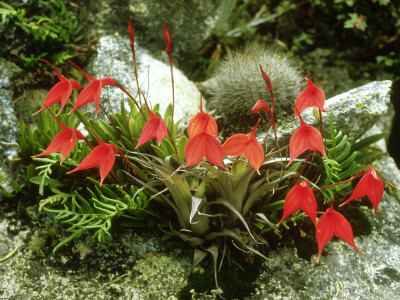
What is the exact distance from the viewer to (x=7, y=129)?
9.38 feet

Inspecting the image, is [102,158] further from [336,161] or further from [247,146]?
[336,161]

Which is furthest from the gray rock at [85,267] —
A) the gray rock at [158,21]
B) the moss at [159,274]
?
the gray rock at [158,21]

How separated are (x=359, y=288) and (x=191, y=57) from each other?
2.80 metres

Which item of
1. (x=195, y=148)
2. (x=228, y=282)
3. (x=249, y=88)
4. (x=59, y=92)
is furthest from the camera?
(x=249, y=88)

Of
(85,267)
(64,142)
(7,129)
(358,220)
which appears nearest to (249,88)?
(358,220)

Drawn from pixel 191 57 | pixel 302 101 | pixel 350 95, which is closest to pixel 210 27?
pixel 191 57

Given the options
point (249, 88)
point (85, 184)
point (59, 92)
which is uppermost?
point (59, 92)

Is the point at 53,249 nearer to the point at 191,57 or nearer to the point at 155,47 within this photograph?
the point at 155,47

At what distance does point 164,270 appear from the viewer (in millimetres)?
2396

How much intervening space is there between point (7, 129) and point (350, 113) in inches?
100

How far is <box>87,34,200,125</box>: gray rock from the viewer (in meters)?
3.22

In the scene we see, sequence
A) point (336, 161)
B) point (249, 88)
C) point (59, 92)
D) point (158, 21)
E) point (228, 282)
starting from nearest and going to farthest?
point (59, 92) < point (228, 282) < point (336, 161) < point (249, 88) < point (158, 21)

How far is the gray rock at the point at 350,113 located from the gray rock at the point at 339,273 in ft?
2.62

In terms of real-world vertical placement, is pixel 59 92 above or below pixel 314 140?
above
